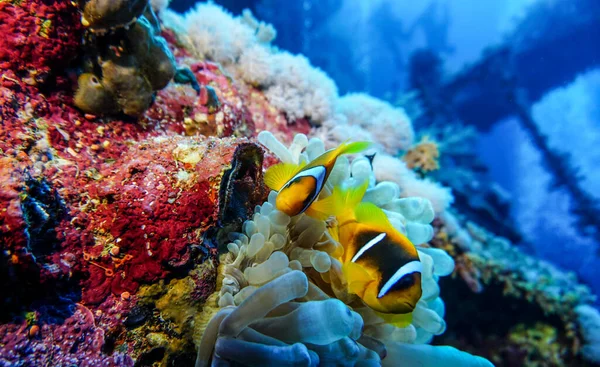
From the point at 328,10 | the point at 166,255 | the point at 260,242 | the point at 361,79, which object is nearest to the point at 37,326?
the point at 166,255

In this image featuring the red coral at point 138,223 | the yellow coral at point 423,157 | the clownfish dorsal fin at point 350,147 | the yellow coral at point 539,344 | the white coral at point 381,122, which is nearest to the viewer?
the red coral at point 138,223

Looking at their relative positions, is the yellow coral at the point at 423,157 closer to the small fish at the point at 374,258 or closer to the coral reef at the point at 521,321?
the coral reef at the point at 521,321

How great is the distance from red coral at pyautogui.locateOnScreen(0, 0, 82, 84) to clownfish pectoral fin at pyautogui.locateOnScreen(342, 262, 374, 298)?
159 cm

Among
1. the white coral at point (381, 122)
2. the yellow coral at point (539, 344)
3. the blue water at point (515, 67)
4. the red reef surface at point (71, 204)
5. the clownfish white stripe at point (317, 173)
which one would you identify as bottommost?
the red reef surface at point (71, 204)

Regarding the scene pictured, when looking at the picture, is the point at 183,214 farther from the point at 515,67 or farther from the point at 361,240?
the point at 515,67

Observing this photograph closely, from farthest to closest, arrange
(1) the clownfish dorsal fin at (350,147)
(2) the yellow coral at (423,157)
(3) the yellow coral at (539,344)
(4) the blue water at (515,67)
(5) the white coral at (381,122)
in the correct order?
(4) the blue water at (515,67)
(3) the yellow coral at (539,344)
(2) the yellow coral at (423,157)
(5) the white coral at (381,122)
(1) the clownfish dorsal fin at (350,147)

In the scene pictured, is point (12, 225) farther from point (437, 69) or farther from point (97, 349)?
point (437, 69)

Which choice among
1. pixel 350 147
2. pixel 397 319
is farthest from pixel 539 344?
pixel 350 147

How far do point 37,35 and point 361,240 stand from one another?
5.34 ft

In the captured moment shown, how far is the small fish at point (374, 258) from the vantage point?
1.22 m

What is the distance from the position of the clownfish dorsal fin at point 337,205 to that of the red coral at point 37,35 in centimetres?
133

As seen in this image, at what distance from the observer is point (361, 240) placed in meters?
1.34

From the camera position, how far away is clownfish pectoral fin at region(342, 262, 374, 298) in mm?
1254

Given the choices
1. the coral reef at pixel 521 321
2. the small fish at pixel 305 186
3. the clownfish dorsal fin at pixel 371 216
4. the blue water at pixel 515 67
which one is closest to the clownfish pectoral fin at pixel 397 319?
the clownfish dorsal fin at pixel 371 216
